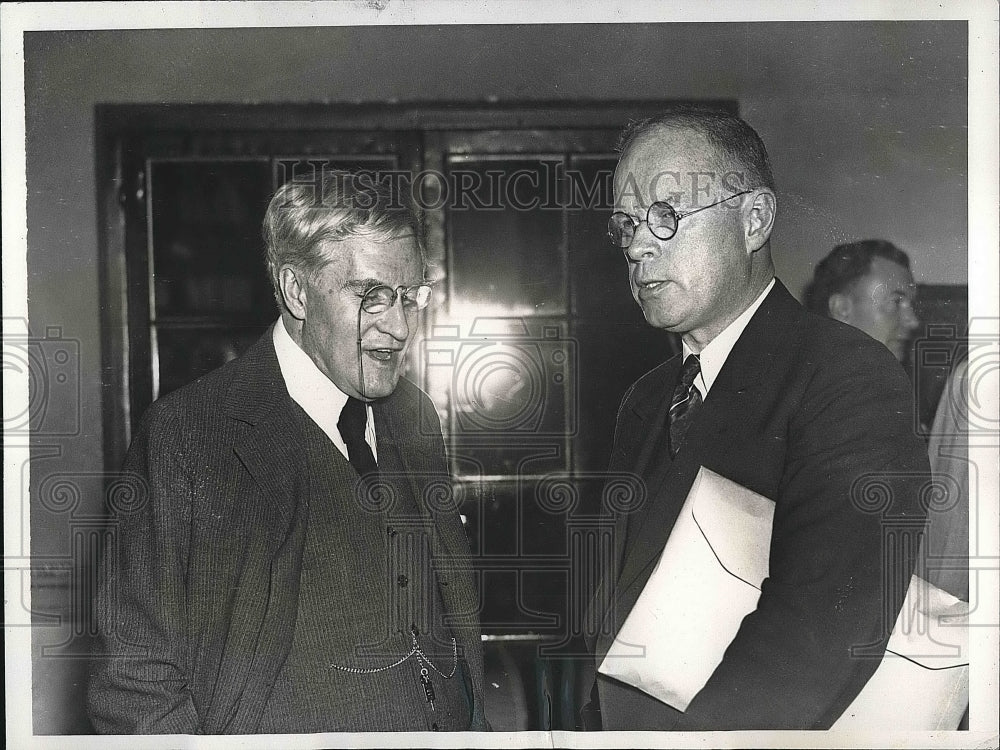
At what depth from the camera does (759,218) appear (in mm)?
1839

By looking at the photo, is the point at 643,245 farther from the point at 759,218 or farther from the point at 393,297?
the point at 393,297

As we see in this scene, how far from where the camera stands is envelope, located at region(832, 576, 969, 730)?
1875 millimetres

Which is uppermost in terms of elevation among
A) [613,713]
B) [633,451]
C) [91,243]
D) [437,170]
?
[437,170]

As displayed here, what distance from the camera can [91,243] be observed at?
189 cm

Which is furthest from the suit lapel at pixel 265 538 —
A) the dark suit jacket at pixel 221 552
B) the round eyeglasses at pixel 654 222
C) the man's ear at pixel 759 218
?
the man's ear at pixel 759 218

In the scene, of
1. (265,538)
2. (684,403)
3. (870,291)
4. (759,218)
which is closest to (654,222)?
(759,218)

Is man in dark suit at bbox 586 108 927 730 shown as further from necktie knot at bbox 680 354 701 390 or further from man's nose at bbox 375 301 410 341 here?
man's nose at bbox 375 301 410 341

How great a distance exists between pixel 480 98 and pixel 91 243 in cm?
88

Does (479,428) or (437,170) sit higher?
(437,170)

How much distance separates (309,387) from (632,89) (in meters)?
0.92

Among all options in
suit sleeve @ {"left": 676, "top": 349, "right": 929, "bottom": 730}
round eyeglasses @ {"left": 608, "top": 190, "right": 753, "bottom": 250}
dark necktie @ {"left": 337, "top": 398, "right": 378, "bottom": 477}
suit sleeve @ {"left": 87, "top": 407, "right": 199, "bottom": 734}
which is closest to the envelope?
suit sleeve @ {"left": 676, "top": 349, "right": 929, "bottom": 730}

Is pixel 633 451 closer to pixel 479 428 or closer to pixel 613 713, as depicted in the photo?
pixel 479 428

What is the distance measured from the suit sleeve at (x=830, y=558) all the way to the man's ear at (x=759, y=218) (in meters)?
0.30

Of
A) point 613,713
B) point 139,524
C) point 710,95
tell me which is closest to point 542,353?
point 710,95
